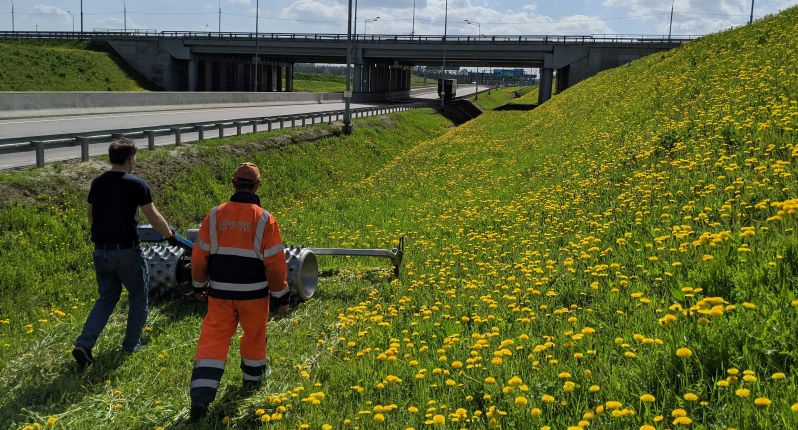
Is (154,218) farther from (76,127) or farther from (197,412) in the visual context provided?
(76,127)

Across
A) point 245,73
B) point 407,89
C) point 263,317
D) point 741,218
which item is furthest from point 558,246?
point 407,89

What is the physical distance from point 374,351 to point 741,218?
12.0ft

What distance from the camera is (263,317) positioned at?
5.27 meters

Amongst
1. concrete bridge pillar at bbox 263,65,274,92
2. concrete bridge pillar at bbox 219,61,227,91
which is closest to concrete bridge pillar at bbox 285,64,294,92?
concrete bridge pillar at bbox 263,65,274,92

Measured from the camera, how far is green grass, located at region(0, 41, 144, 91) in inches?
1956

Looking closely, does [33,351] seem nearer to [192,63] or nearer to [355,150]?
[355,150]

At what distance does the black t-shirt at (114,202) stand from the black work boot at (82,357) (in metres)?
0.99

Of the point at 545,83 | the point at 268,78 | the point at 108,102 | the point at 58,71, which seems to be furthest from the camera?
the point at 268,78

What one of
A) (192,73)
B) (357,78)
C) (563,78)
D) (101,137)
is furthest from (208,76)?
(101,137)

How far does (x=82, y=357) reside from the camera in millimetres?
5973

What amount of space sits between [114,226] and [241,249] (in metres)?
1.65

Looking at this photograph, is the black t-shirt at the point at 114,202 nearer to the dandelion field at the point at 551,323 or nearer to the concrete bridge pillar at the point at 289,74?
the dandelion field at the point at 551,323

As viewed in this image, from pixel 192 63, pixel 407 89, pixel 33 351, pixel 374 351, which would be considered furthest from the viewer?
pixel 407 89

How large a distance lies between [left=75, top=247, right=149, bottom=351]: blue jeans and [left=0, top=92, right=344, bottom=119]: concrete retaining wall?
77.6 feet
